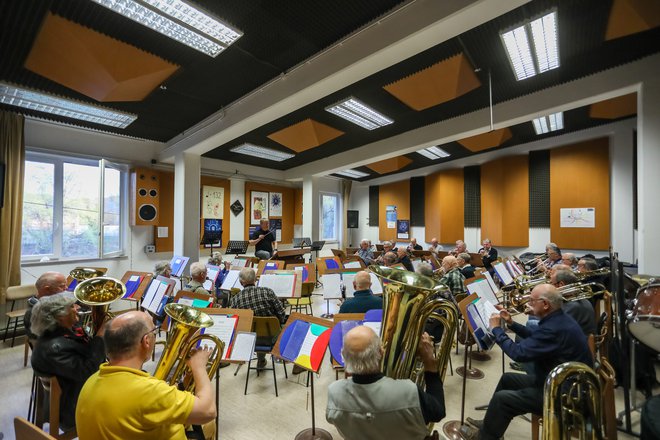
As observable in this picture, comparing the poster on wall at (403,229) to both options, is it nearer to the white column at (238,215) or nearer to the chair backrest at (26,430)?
the white column at (238,215)

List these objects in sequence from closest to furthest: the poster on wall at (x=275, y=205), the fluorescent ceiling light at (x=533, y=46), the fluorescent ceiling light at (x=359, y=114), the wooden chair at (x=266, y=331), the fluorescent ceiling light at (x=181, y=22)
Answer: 1. the fluorescent ceiling light at (x=181, y=22)
2. the wooden chair at (x=266, y=331)
3. the fluorescent ceiling light at (x=533, y=46)
4. the fluorescent ceiling light at (x=359, y=114)
5. the poster on wall at (x=275, y=205)

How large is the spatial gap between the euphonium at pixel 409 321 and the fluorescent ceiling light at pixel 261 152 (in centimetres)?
607

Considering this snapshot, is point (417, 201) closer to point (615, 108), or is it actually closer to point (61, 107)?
point (615, 108)

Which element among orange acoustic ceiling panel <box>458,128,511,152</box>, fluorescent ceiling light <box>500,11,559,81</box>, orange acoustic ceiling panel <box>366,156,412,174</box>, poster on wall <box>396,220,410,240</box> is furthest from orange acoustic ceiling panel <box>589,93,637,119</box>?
poster on wall <box>396,220,410,240</box>

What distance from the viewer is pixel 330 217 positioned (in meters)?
11.5

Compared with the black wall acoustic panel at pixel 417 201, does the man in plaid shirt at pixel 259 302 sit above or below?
below

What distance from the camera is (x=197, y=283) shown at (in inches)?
140

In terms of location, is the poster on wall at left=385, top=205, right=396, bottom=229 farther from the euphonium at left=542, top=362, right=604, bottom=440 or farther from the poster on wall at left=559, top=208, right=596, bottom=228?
the euphonium at left=542, top=362, right=604, bottom=440

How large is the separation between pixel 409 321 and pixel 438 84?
3.98 m

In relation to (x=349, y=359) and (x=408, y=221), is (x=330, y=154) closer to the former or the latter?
(x=408, y=221)

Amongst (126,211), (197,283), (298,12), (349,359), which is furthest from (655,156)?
(126,211)

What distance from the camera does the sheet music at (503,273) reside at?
188 inches

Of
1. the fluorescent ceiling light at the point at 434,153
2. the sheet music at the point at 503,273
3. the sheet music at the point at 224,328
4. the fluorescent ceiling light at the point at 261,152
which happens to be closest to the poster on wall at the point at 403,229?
the fluorescent ceiling light at the point at 434,153

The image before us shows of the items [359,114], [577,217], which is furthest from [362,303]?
[577,217]
